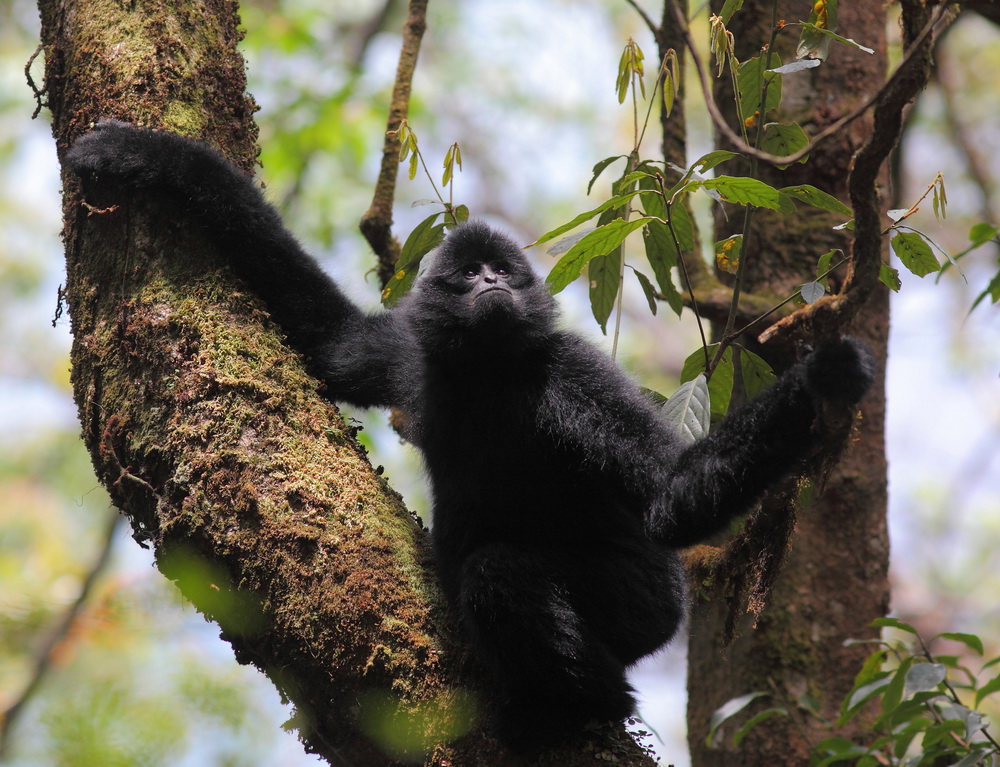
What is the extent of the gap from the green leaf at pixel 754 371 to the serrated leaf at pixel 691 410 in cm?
56

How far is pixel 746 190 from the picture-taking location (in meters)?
4.16

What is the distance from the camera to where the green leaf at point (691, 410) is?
454 cm

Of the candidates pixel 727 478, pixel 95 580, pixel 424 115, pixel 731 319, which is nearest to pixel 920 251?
pixel 731 319

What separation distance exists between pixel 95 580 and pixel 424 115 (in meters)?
8.58

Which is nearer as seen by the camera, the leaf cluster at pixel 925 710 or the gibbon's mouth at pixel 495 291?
the leaf cluster at pixel 925 710

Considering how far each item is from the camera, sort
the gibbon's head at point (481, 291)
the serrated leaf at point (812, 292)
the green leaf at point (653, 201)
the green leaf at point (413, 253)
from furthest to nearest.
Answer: the green leaf at point (413, 253), the gibbon's head at point (481, 291), the green leaf at point (653, 201), the serrated leaf at point (812, 292)

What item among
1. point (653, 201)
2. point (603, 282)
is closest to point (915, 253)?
point (653, 201)

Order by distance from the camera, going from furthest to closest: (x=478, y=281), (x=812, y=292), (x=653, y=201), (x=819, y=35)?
1. (x=478, y=281)
2. (x=653, y=201)
3. (x=819, y=35)
4. (x=812, y=292)

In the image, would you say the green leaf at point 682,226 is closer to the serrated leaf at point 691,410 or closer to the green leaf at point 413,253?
the serrated leaf at point 691,410

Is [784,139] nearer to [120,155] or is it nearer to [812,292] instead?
[812,292]

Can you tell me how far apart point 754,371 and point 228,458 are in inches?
117

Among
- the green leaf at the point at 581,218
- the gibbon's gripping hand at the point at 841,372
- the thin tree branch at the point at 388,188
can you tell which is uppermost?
the thin tree branch at the point at 388,188

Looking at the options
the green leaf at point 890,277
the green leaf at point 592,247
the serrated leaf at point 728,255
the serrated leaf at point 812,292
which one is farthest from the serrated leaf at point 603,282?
the green leaf at point 890,277

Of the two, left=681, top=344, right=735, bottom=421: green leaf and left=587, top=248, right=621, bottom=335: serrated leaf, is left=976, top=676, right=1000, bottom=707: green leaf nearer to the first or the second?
left=681, top=344, right=735, bottom=421: green leaf
